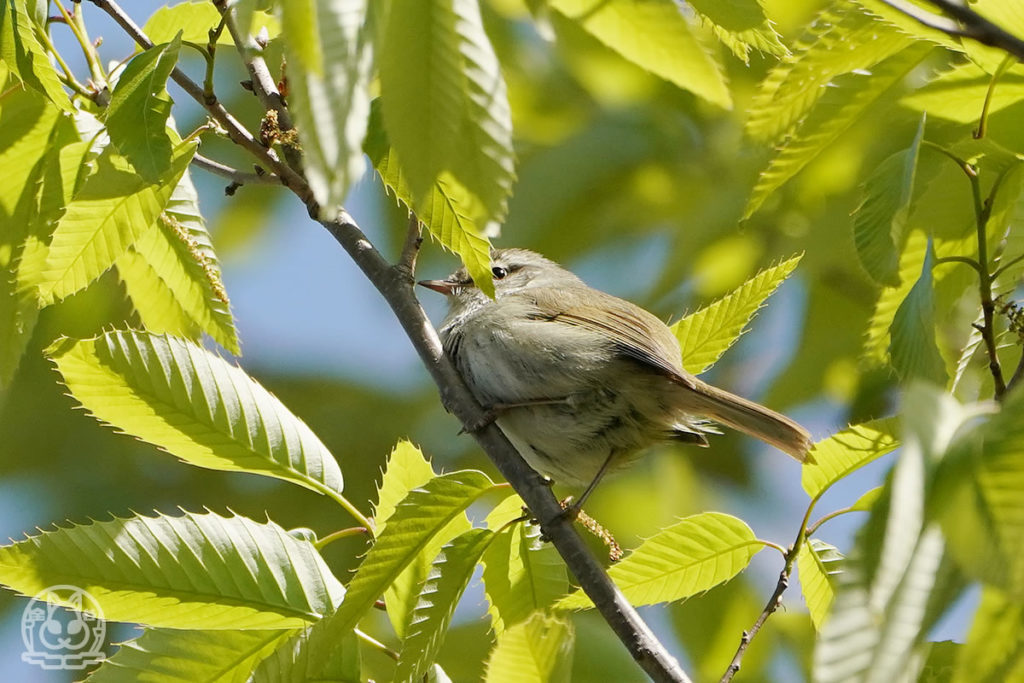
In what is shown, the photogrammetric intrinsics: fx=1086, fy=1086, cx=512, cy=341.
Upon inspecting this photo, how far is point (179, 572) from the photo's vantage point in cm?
210

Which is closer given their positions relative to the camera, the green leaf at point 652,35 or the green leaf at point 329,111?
the green leaf at point 329,111

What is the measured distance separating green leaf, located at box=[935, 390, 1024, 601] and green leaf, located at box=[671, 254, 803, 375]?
1389 mm

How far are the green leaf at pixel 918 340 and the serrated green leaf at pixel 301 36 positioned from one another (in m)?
1.04

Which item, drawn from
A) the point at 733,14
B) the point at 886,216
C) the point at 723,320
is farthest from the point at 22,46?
the point at 723,320

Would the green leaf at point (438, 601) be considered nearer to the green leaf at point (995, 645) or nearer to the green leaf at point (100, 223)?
the green leaf at point (100, 223)

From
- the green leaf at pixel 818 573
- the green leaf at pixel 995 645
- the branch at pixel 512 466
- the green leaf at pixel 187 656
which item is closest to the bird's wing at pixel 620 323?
the branch at pixel 512 466

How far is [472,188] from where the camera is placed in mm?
1211

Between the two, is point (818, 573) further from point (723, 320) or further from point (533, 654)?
point (533, 654)

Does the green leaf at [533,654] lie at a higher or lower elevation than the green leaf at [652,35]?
lower

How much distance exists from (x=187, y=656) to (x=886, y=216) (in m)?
1.51

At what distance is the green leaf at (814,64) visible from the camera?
1.65 meters

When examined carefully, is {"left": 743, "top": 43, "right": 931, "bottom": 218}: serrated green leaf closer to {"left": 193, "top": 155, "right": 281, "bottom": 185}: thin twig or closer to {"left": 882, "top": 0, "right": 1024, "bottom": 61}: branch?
{"left": 882, "top": 0, "right": 1024, "bottom": 61}: branch

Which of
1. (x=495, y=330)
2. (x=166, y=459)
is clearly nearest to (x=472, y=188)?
(x=495, y=330)

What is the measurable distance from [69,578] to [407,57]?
1358mm
